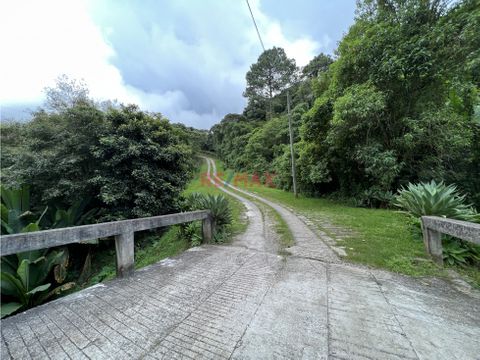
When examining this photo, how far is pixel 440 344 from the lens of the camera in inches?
62.2

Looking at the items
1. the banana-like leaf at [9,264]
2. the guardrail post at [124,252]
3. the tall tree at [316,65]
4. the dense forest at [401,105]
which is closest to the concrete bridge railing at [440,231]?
the guardrail post at [124,252]

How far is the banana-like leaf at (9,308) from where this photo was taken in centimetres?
317

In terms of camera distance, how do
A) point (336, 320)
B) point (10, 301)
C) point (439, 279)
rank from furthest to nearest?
point (10, 301), point (439, 279), point (336, 320)

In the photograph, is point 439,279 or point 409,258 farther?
point 409,258

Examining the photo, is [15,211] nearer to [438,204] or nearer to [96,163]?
[96,163]

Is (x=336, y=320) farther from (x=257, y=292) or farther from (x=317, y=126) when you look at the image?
(x=317, y=126)

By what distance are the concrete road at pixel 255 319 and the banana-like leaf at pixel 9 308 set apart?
2.12 meters

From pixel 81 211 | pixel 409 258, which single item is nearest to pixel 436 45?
pixel 409 258

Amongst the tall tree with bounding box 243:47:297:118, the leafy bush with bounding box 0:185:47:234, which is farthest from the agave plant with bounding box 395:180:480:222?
the tall tree with bounding box 243:47:297:118

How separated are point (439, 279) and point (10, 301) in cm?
668

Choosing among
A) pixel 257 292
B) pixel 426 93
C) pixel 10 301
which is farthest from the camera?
pixel 426 93

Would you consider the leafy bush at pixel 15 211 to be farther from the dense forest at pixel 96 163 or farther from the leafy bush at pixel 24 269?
the dense forest at pixel 96 163

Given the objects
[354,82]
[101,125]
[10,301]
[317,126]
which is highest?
[354,82]

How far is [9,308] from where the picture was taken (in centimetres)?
331
